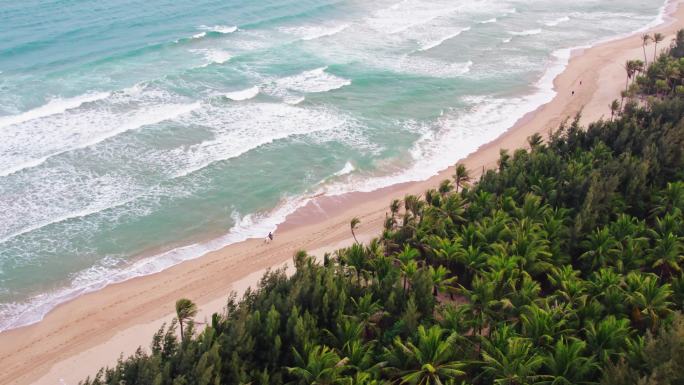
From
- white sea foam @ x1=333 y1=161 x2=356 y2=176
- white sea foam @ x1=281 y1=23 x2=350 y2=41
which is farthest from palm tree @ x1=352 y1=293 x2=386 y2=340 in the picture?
white sea foam @ x1=281 y1=23 x2=350 y2=41

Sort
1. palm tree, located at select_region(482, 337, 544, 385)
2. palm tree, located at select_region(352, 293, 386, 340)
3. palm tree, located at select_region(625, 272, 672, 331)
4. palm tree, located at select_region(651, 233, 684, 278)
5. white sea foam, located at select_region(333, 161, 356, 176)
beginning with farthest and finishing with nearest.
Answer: white sea foam, located at select_region(333, 161, 356, 176) < palm tree, located at select_region(651, 233, 684, 278) < palm tree, located at select_region(352, 293, 386, 340) < palm tree, located at select_region(625, 272, 672, 331) < palm tree, located at select_region(482, 337, 544, 385)

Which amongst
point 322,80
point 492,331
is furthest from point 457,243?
point 322,80

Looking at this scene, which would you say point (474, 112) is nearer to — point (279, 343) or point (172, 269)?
point (172, 269)

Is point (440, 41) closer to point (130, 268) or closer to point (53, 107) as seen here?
point (53, 107)

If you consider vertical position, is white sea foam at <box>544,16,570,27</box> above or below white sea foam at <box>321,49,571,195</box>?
above

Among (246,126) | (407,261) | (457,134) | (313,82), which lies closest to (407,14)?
(313,82)

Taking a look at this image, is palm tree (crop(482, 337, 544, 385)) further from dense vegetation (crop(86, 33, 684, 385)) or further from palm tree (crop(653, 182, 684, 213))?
palm tree (crop(653, 182, 684, 213))
